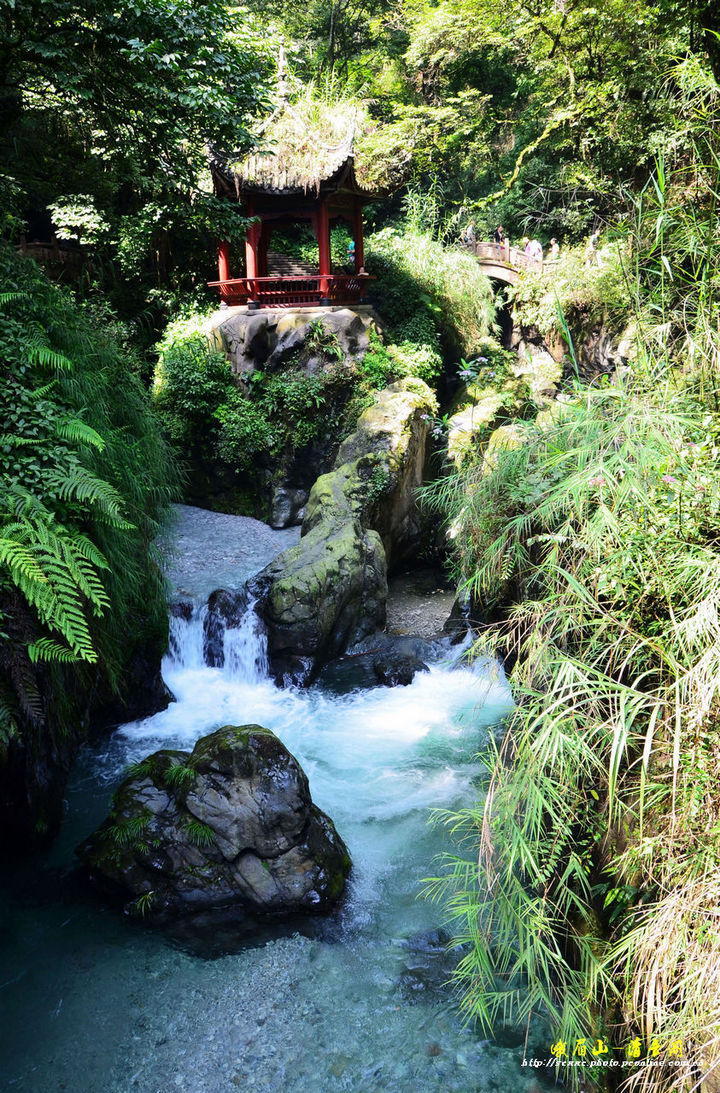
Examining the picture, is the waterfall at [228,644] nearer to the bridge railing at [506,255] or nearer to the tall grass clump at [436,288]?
the tall grass clump at [436,288]

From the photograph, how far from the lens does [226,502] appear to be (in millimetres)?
11711

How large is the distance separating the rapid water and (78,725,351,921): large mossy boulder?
0.19 meters

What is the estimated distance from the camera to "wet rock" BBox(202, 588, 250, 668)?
25.7 ft

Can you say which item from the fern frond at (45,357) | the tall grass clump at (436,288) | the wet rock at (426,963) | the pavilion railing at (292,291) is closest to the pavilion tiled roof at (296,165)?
the pavilion railing at (292,291)

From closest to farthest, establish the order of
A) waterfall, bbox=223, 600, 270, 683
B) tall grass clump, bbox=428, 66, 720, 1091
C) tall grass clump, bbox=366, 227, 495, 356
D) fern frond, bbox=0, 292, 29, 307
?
1. tall grass clump, bbox=428, 66, 720, 1091
2. fern frond, bbox=0, 292, 29, 307
3. waterfall, bbox=223, 600, 270, 683
4. tall grass clump, bbox=366, 227, 495, 356

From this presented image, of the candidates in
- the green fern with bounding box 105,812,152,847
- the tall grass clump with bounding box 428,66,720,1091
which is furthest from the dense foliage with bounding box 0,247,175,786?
the tall grass clump with bounding box 428,66,720,1091

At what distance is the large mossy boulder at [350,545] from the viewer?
25.2 feet

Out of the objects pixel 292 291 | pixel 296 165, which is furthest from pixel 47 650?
pixel 296 165

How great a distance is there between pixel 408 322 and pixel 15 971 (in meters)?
11.8

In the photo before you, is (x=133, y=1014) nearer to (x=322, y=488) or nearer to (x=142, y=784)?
(x=142, y=784)

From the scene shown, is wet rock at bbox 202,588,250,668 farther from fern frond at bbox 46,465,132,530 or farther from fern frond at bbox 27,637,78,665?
fern frond at bbox 27,637,78,665

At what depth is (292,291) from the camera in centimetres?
1273

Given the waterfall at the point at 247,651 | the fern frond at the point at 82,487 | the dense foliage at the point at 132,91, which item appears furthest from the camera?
the waterfall at the point at 247,651

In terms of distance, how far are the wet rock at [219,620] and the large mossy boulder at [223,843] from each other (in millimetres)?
3178
